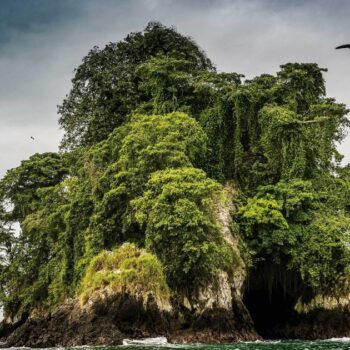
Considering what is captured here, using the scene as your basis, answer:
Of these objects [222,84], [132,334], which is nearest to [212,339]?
[132,334]

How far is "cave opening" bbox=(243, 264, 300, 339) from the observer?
88.2 feet

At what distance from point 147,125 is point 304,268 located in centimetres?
922

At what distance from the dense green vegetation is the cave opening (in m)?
0.23

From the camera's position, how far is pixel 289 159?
1106 inches

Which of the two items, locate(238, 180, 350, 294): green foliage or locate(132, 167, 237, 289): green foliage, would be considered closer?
locate(132, 167, 237, 289): green foliage

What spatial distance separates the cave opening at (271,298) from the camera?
26.9 meters

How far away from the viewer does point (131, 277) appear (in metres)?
21.3

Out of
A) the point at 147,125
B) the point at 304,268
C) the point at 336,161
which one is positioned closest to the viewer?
the point at 304,268

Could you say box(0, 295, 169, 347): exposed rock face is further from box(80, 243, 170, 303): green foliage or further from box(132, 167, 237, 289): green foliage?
box(132, 167, 237, 289): green foliage

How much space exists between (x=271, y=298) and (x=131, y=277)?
10.5 m

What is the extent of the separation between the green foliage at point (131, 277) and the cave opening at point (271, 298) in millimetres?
6684

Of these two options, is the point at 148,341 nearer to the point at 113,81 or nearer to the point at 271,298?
the point at 271,298

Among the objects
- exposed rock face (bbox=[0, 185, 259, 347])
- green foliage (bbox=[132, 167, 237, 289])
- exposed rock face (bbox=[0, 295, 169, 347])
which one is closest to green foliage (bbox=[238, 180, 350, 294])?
green foliage (bbox=[132, 167, 237, 289])

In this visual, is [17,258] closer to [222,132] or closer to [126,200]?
[126,200]
